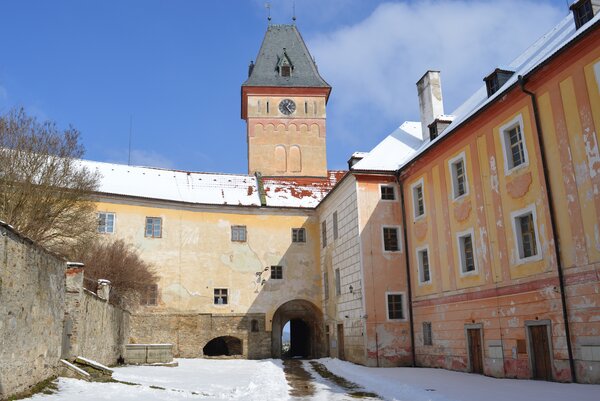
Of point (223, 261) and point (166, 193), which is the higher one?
point (166, 193)

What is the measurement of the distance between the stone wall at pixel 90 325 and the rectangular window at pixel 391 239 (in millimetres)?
11573

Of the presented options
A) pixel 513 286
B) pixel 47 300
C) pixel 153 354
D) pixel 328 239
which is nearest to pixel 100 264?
pixel 153 354

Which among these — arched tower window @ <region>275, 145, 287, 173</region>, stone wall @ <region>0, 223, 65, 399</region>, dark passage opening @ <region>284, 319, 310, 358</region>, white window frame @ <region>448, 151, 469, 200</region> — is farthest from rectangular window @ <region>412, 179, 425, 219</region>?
arched tower window @ <region>275, 145, 287, 173</region>

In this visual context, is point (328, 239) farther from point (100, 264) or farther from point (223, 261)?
point (100, 264)

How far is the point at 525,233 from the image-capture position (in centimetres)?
1614


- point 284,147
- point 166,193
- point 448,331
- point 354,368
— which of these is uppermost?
point 284,147

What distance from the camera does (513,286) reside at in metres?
16.2

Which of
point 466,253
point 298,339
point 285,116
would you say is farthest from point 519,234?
point 285,116

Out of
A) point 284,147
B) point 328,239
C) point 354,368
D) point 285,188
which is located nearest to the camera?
point 354,368

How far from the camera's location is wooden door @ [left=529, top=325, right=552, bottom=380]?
14713 mm

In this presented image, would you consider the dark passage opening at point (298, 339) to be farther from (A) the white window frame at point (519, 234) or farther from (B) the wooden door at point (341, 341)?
(A) the white window frame at point (519, 234)

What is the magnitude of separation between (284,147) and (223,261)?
13.6 m

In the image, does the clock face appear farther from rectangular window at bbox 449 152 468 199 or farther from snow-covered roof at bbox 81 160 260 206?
rectangular window at bbox 449 152 468 199

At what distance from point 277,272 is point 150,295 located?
7.06 metres
